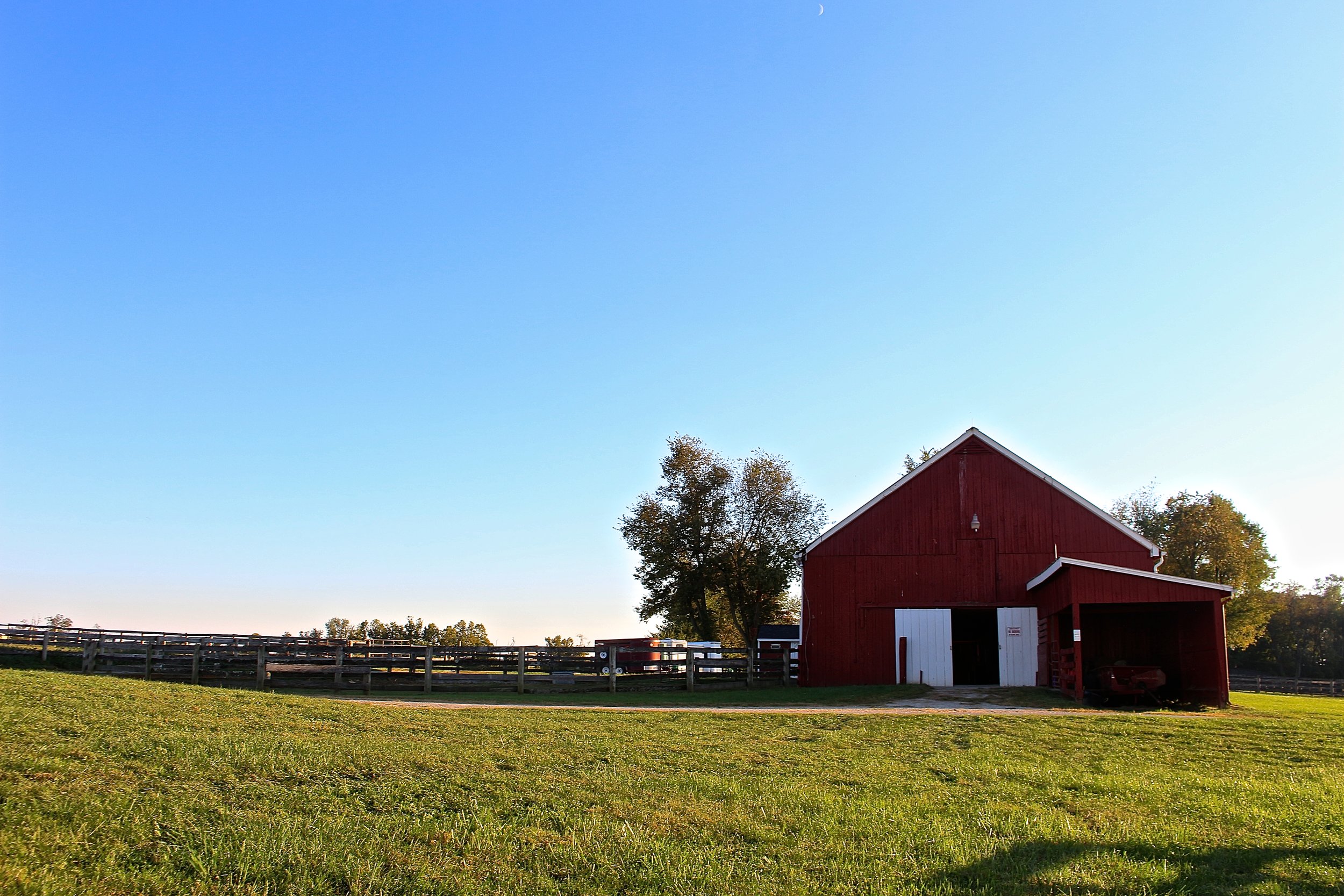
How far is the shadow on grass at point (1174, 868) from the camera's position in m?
5.87

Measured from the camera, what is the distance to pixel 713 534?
155 ft

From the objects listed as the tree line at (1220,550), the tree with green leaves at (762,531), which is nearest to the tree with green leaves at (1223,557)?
the tree line at (1220,550)

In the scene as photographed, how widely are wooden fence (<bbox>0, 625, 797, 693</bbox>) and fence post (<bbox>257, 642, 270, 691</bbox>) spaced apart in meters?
0.03

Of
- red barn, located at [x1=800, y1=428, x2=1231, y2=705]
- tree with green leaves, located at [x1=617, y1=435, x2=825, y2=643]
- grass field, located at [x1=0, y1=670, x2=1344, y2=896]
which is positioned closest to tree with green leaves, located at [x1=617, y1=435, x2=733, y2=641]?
A: tree with green leaves, located at [x1=617, y1=435, x2=825, y2=643]

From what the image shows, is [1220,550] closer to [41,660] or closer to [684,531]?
[684,531]

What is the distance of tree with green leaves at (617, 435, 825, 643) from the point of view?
47.1m

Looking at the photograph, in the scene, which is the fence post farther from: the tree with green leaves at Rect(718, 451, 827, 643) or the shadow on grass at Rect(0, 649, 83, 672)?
the tree with green leaves at Rect(718, 451, 827, 643)

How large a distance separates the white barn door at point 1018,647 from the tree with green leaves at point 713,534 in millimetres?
20092

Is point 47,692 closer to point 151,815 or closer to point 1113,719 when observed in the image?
point 151,815

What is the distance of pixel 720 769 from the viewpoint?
9625 millimetres

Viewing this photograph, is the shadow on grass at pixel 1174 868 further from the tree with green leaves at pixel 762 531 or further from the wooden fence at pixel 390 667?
the tree with green leaves at pixel 762 531

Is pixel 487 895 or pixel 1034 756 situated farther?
pixel 1034 756

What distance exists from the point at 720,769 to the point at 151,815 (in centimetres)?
505

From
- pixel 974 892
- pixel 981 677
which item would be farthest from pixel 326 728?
pixel 981 677
